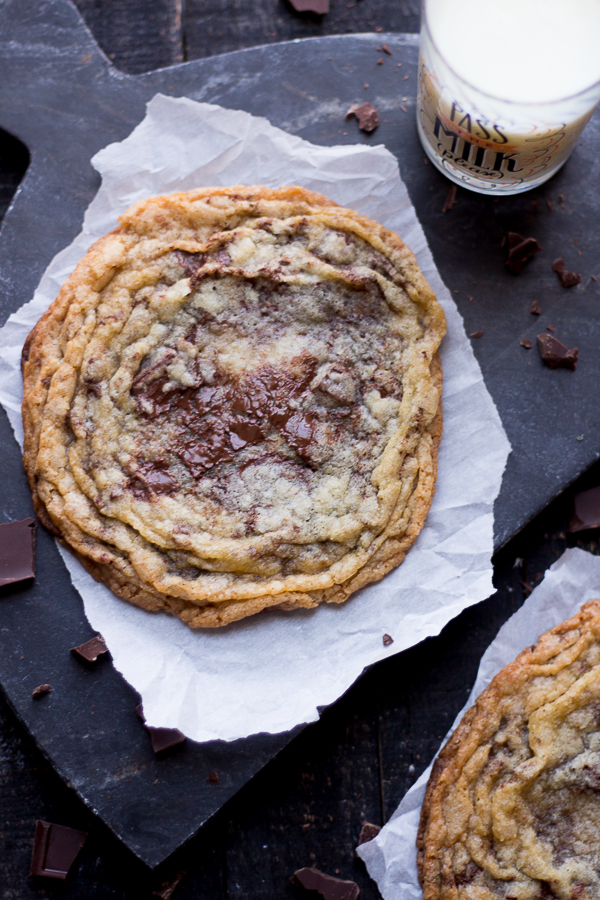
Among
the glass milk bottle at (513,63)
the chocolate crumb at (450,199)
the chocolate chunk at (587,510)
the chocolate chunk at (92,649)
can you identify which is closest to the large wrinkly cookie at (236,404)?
the chocolate chunk at (92,649)

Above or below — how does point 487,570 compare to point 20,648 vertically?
above

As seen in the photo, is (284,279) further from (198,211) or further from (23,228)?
(23,228)

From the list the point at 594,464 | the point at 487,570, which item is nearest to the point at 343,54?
the point at 594,464

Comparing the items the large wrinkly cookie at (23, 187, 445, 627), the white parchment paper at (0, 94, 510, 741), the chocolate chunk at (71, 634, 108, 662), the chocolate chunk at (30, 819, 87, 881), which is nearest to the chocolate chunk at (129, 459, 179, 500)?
the large wrinkly cookie at (23, 187, 445, 627)

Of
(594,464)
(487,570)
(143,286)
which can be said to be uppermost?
(143,286)

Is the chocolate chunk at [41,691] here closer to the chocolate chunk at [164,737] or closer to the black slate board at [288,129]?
the black slate board at [288,129]

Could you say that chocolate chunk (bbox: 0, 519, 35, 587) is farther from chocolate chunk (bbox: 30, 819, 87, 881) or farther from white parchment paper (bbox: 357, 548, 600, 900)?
white parchment paper (bbox: 357, 548, 600, 900)

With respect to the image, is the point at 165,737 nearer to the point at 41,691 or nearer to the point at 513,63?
the point at 41,691
